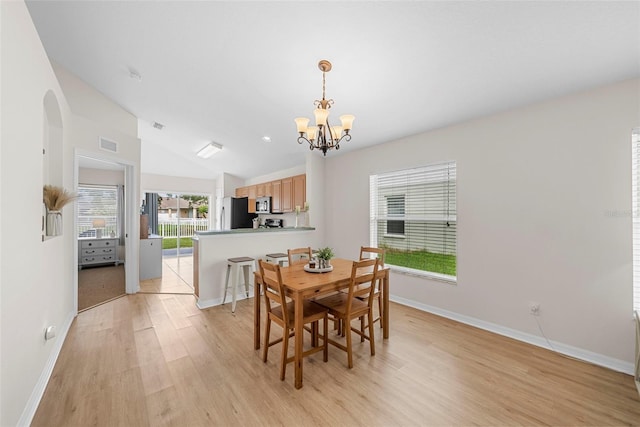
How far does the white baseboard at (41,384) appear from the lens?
1648 millimetres

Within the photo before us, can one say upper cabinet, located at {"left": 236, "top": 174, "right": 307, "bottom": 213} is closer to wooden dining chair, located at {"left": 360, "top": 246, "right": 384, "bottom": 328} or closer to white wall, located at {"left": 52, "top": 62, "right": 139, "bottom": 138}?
wooden dining chair, located at {"left": 360, "top": 246, "right": 384, "bottom": 328}

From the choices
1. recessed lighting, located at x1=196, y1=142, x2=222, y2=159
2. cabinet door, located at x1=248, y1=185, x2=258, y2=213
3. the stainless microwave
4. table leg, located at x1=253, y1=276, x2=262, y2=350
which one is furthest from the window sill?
recessed lighting, located at x1=196, y1=142, x2=222, y2=159

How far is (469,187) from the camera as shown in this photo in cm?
317

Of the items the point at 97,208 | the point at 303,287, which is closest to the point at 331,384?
the point at 303,287


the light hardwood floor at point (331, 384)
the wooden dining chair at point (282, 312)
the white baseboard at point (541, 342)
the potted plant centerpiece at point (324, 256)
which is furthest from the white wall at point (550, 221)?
the wooden dining chair at point (282, 312)

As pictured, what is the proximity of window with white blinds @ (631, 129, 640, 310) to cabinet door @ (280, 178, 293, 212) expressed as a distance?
186 inches

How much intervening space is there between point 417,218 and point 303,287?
237cm

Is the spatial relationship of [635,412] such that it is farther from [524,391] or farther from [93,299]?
[93,299]

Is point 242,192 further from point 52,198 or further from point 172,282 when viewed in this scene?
point 52,198

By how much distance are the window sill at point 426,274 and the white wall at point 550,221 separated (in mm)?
81

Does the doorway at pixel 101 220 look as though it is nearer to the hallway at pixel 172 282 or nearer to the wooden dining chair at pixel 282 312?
the hallway at pixel 172 282

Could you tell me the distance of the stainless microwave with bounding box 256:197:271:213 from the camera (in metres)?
6.16

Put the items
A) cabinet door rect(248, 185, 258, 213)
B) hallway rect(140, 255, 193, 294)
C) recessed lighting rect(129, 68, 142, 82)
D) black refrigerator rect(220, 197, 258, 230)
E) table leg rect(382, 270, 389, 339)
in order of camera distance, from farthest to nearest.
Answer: cabinet door rect(248, 185, 258, 213) → black refrigerator rect(220, 197, 258, 230) → hallway rect(140, 255, 193, 294) → recessed lighting rect(129, 68, 142, 82) → table leg rect(382, 270, 389, 339)

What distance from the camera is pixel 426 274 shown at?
3.62 metres
